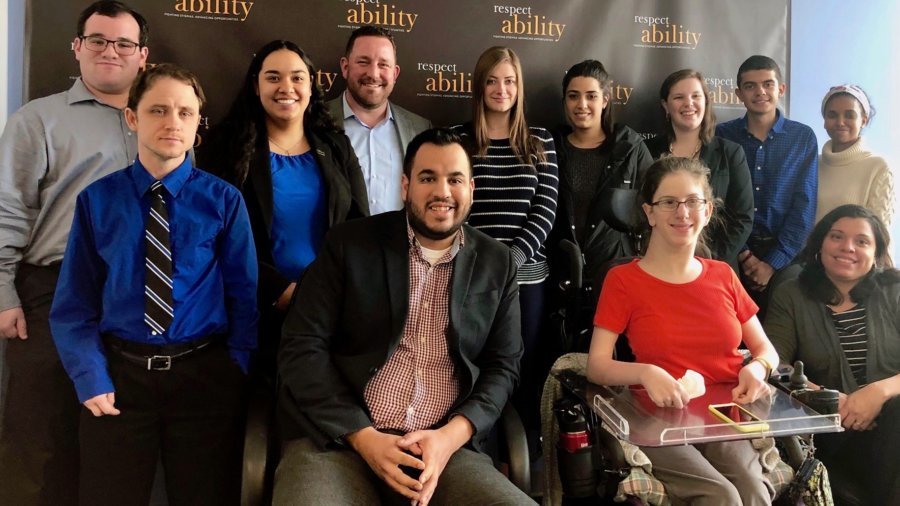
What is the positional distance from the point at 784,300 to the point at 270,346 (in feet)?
6.64

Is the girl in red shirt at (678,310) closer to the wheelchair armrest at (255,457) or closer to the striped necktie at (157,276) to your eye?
the wheelchair armrest at (255,457)

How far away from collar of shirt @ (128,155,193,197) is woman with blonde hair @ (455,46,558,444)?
1210 millimetres

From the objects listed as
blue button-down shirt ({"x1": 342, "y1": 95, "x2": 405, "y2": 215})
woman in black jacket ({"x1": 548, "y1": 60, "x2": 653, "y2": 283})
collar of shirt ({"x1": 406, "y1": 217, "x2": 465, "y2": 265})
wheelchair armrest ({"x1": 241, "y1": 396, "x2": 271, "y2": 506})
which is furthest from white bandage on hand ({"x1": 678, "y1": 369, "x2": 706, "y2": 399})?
blue button-down shirt ({"x1": 342, "y1": 95, "x2": 405, "y2": 215})

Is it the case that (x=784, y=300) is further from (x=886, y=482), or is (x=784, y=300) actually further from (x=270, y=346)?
(x=270, y=346)

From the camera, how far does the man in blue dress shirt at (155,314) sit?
2115 mm

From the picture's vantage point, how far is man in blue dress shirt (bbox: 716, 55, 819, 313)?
343 cm

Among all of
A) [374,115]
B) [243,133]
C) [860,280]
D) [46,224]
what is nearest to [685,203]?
[860,280]

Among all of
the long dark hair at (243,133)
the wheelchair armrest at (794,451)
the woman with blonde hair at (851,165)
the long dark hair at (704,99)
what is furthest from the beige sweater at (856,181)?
the long dark hair at (243,133)

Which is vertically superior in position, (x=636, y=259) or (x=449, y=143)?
(x=449, y=143)

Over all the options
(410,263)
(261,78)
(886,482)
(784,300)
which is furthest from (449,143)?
(886,482)

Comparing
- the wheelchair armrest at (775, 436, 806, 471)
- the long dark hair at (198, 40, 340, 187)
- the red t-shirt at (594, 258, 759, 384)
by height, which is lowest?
the wheelchair armrest at (775, 436, 806, 471)

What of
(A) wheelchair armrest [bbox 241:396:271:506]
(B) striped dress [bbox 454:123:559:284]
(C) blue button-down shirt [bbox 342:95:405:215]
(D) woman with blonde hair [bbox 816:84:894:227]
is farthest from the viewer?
(D) woman with blonde hair [bbox 816:84:894:227]

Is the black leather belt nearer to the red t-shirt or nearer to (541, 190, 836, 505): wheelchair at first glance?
(541, 190, 836, 505): wheelchair

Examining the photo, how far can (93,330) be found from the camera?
2.13m
